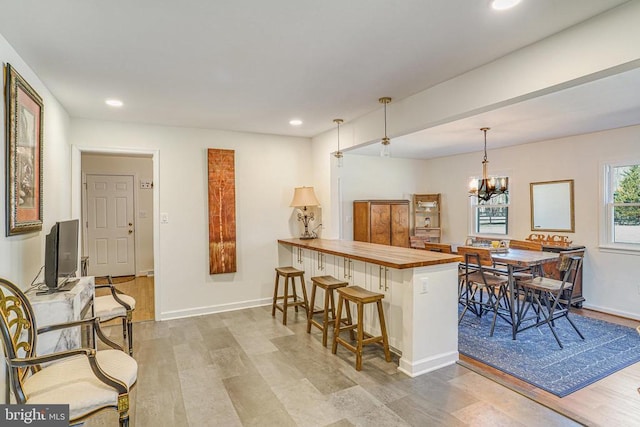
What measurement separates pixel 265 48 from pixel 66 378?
2209mm

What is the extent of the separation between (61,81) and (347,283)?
3042 millimetres

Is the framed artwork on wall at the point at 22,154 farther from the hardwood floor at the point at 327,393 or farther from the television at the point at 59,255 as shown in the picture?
the hardwood floor at the point at 327,393

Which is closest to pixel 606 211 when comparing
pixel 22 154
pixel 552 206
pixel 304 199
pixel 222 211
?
pixel 552 206

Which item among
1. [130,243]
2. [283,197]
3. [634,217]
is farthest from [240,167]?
[634,217]

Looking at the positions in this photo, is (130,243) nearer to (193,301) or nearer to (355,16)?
(193,301)

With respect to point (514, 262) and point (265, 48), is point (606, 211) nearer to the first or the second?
point (514, 262)

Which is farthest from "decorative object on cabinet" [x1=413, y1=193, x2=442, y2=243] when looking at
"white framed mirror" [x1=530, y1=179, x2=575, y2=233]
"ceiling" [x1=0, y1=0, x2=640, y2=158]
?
"ceiling" [x1=0, y1=0, x2=640, y2=158]

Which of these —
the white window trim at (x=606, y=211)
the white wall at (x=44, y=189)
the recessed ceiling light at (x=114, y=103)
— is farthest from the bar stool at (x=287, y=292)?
the white window trim at (x=606, y=211)

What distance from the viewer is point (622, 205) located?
461 centimetres

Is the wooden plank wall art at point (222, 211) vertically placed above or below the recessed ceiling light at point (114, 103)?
below

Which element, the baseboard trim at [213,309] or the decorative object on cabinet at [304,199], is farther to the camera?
the decorative object on cabinet at [304,199]

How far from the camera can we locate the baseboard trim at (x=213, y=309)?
4.26 meters

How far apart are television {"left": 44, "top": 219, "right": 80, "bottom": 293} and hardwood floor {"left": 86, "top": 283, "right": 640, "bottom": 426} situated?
954mm

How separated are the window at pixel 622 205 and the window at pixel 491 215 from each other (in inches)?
57.8
